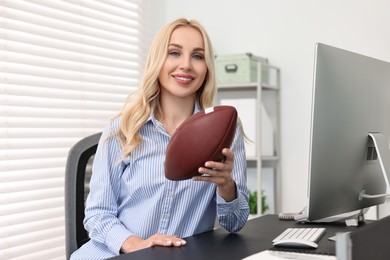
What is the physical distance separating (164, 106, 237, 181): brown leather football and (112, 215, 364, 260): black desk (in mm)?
178

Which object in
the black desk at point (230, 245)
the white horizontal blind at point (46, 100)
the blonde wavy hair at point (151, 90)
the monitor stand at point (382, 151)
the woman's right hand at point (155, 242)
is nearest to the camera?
the black desk at point (230, 245)

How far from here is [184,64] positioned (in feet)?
5.75

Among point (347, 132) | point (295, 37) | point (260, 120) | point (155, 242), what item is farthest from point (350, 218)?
point (295, 37)

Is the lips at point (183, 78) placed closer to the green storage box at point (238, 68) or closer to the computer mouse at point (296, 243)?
the computer mouse at point (296, 243)

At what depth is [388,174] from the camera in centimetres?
159

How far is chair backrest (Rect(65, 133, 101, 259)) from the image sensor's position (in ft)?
5.89

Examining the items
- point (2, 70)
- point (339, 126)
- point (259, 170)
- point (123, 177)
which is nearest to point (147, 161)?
point (123, 177)

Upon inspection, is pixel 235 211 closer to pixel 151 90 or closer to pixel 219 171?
pixel 219 171

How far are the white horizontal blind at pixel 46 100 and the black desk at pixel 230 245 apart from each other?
139 cm

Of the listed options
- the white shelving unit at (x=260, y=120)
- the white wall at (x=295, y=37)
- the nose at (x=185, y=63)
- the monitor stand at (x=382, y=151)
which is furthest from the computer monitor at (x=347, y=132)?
the white wall at (x=295, y=37)

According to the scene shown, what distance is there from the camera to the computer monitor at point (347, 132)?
1381mm

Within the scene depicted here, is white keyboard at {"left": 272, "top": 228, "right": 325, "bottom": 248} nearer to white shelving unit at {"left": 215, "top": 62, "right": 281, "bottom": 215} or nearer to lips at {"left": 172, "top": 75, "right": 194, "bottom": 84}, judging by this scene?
lips at {"left": 172, "top": 75, "right": 194, "bottom": 84}

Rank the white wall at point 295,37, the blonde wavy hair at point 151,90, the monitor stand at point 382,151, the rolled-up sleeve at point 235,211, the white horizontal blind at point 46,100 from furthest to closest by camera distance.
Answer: the white wall at point 295,37, the white horizontal blind at point 46,100, the blonde wavy hair at point 151,90, the rolled-up sleeve at point 235,211, the monitor stand at point 382,151

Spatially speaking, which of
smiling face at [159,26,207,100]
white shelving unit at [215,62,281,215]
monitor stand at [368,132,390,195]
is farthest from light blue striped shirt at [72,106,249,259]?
white shelving unit at [215,62,281,215]
